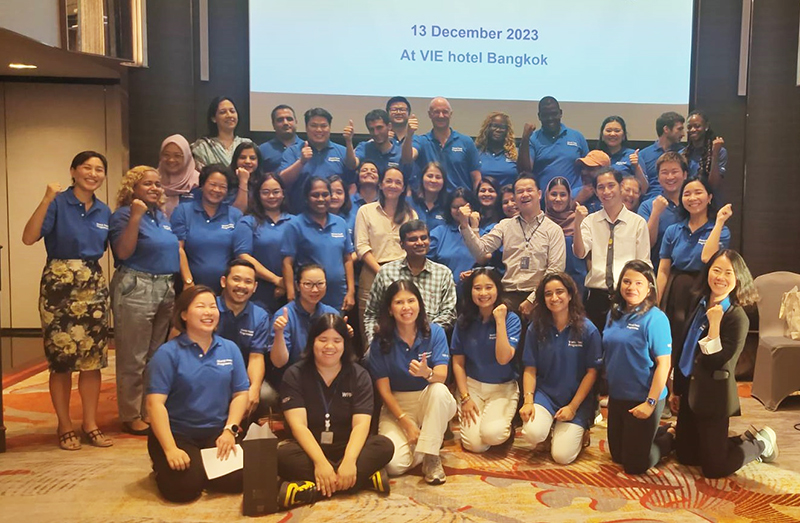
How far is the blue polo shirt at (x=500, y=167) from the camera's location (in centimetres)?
496

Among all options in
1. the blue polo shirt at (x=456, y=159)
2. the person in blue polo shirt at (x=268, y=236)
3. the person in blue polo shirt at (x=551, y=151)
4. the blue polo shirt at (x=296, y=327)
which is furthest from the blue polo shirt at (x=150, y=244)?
the person in blue polo shirt at (x=551, y=151)

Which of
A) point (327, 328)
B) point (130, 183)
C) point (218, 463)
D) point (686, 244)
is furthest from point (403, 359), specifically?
point (686, 244)

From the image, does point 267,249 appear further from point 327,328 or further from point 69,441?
point 69,441

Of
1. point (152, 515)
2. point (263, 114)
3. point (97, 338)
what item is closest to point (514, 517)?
point (152, 515)

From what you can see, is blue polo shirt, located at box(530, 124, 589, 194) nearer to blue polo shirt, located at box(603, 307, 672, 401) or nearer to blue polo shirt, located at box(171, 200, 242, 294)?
blue polo shirt, located at box(603, 307, 672, 401)

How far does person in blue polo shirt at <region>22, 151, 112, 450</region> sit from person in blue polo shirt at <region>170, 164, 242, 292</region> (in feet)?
1.55

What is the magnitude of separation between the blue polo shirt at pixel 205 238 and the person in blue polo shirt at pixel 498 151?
188 centimetres

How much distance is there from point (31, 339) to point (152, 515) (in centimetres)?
421

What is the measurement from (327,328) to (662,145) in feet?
10.9

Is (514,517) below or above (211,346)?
below

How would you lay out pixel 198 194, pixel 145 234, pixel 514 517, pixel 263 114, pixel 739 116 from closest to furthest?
pixel 514 517 → pixel 145 234 → pixel 198 194 → pixel 263 114 → pixel 739 116

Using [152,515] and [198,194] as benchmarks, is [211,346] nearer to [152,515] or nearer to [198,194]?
[152,515]

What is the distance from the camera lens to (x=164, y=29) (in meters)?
5.78

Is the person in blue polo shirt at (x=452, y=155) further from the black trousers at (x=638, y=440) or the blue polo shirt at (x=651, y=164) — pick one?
the black trousers at (x=638, y=440)
